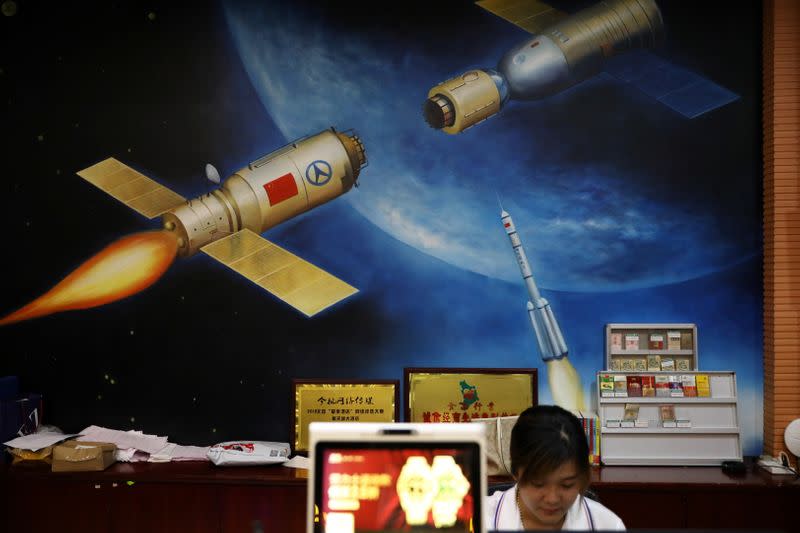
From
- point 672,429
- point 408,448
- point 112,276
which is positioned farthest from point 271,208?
point 408,448

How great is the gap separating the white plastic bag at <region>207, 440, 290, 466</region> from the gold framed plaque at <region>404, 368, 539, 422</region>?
27.3 inches

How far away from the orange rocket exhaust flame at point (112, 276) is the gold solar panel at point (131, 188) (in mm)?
146

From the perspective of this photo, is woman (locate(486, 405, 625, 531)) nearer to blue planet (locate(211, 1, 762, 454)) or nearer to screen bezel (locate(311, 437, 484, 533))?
screen bezel (locate(311, 437, 484, 533))

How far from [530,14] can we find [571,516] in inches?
117

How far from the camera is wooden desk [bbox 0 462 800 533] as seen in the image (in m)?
3.91

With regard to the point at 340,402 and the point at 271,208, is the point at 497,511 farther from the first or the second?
the point at 271,208

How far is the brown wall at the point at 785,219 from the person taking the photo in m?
4.28

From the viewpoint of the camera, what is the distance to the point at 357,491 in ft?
5.28

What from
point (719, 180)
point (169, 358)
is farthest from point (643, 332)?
point (169, 358)

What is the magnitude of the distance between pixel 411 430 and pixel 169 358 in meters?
3.30

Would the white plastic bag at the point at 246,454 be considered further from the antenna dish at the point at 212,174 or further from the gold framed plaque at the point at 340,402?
the antenna dish at the point at 212,174

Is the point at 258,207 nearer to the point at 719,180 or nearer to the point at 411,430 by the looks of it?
the point at 719,180

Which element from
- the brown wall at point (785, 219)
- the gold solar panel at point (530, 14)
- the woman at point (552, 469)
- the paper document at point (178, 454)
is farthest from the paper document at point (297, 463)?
the gold solar panel at point (530, 14)

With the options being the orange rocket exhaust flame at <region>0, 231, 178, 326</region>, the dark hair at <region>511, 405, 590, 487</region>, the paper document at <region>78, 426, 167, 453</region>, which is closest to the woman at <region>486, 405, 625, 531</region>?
the dark hair at <region>511, 405, 590, 487</region>
